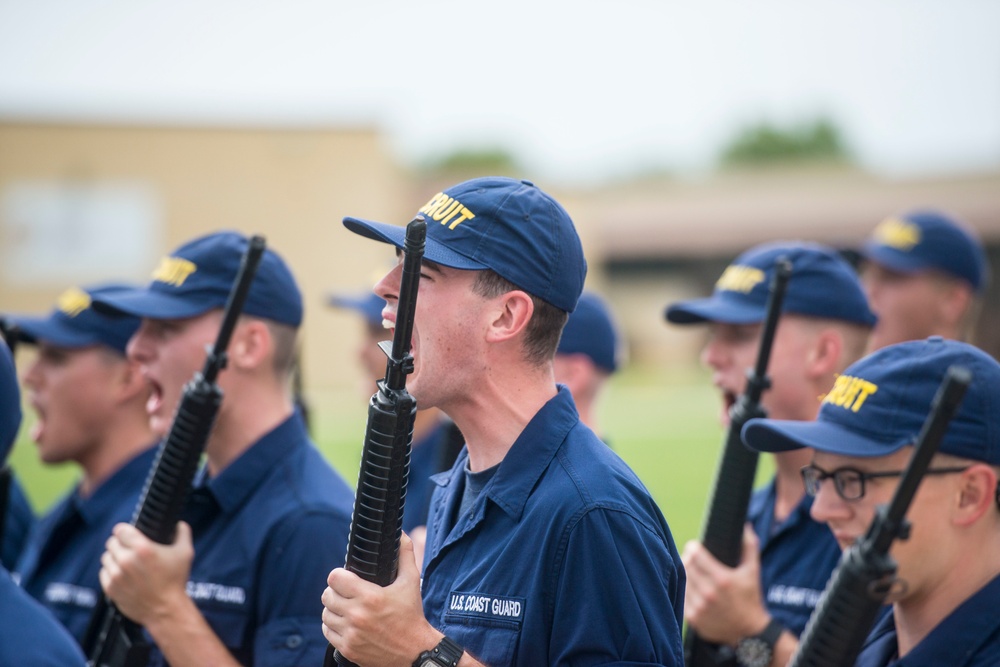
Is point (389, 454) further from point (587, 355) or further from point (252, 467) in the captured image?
point (587, 355)

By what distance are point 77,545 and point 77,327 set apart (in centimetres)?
102

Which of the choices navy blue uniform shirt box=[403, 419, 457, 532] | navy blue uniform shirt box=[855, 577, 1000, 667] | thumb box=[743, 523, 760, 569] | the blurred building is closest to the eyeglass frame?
navy blue uniform shirt box=[855, 577, 1000, 667]

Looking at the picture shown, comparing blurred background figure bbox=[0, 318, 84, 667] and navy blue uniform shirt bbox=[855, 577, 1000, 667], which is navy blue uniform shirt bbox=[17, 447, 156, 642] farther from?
navy blue uniform shirt bbox=[855, 577, 1000, 667]

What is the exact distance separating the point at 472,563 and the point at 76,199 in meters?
30.5

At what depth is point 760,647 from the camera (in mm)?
3576

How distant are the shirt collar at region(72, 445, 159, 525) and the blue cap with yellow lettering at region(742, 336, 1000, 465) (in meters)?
2.90

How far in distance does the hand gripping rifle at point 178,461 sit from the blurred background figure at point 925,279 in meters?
3.18

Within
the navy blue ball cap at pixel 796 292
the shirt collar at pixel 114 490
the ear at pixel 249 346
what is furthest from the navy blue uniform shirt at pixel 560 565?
the shirt collar at pixel 114 490

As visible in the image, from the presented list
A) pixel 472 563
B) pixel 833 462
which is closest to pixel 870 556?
pixel 833 462

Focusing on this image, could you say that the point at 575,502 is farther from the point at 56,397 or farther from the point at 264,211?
the point at 264,211

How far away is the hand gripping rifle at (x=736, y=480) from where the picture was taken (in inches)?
147

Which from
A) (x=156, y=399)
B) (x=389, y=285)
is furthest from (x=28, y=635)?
(x=156, y=399)

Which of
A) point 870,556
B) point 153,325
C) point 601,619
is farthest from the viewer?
point 153,325

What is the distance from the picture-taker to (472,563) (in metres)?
2.72
